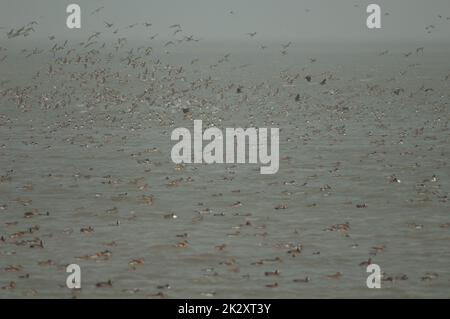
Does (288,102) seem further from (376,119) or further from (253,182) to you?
(253,182)

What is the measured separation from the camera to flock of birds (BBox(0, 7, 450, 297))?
2551 cm

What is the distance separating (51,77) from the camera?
8638cm

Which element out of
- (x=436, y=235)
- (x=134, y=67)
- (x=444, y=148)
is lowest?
(x=436, y=235)

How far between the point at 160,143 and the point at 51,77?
1725 inches

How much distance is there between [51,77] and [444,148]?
51.6m

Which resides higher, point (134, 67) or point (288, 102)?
point (134, 67)

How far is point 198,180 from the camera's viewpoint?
36062 millimetres

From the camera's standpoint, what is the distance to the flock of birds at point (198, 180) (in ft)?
83.7

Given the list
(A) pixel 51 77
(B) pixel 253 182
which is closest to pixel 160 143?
(B) pixel 253 182

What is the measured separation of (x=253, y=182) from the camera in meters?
35.7

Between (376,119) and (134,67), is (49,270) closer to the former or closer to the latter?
(376,119)

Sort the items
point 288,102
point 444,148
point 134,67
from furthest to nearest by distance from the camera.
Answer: point 134,67 < point 288,102 < point 444,148
